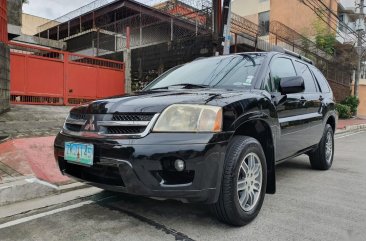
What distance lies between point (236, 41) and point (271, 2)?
74.6ft

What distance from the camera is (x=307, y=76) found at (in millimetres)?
5395

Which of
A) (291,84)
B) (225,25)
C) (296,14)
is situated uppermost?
(296,14)

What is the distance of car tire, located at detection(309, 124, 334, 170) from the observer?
18.9ft

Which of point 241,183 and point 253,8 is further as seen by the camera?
point 253,8

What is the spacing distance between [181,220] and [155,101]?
117 cm

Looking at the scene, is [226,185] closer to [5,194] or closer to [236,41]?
[5,194]

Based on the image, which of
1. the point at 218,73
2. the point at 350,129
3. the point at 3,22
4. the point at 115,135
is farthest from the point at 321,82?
the point at 350,129

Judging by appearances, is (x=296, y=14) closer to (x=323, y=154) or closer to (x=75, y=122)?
(x=323, y=154)

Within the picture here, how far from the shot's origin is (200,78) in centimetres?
416

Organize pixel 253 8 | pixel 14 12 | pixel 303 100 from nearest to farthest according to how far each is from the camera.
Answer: pixel 303 100, pixel 14 12, pixel 253 8

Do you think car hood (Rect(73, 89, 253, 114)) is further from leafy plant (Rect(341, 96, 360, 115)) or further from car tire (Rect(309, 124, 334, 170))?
leafy plant (Rect(341, 96, 360, 115))

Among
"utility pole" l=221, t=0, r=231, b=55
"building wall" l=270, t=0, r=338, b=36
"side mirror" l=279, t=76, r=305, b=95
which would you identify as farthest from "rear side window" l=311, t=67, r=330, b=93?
"building wall" l=270, t=0, r=338, b=36

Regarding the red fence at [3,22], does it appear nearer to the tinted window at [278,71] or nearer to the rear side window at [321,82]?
the tinted window at [278,71]

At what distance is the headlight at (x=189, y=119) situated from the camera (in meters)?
2.89
